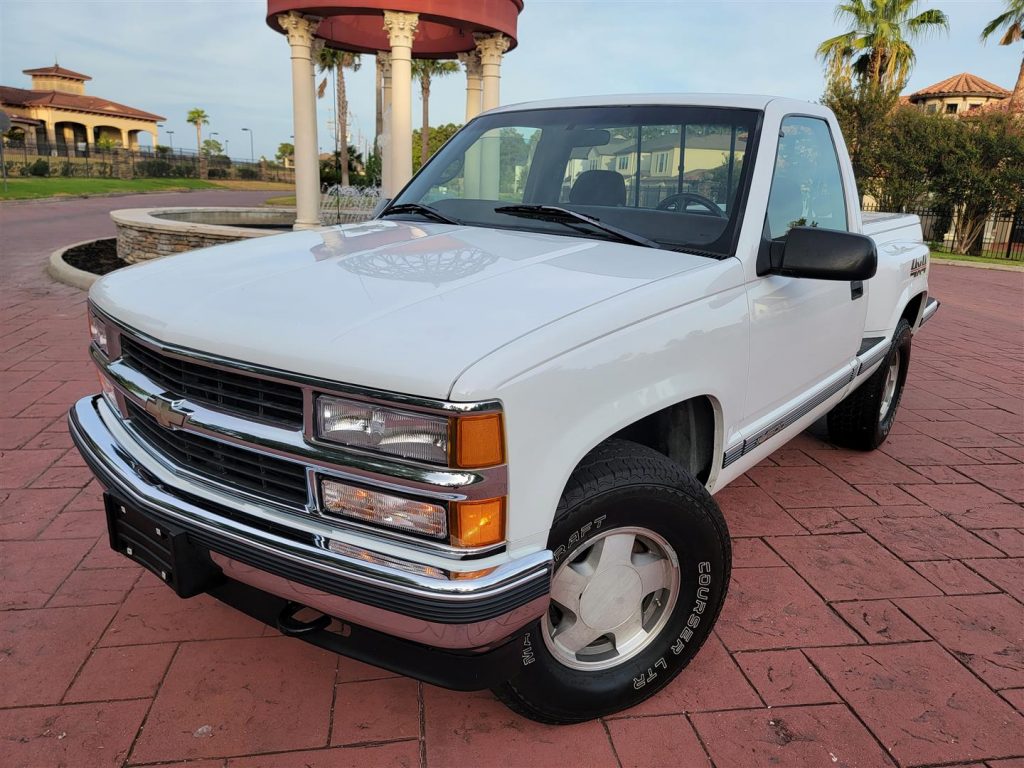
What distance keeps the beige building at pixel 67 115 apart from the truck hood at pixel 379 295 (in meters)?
63.8

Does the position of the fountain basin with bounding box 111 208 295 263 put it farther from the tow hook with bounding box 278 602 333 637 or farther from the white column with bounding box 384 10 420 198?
the tow hook with bounding box 278 602 333 637

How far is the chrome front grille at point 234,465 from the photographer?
179cm

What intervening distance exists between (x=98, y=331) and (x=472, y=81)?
12.8 metres

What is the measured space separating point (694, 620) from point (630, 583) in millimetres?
308

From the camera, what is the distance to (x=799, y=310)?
2.80 m

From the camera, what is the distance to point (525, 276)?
6.93ft

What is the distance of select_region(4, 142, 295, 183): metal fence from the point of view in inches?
1694

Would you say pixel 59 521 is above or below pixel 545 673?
below

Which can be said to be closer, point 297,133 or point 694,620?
point 694,620

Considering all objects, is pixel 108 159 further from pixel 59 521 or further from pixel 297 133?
pixel 59 521

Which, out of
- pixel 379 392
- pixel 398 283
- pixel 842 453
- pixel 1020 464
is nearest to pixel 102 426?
pixel 398 283

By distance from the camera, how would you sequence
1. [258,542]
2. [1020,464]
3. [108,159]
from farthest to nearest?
[108,159], [1020,464], [258,542]

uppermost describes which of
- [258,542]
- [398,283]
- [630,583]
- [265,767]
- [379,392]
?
[398,283]

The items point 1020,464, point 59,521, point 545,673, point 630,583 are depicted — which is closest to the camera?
point 545,673
